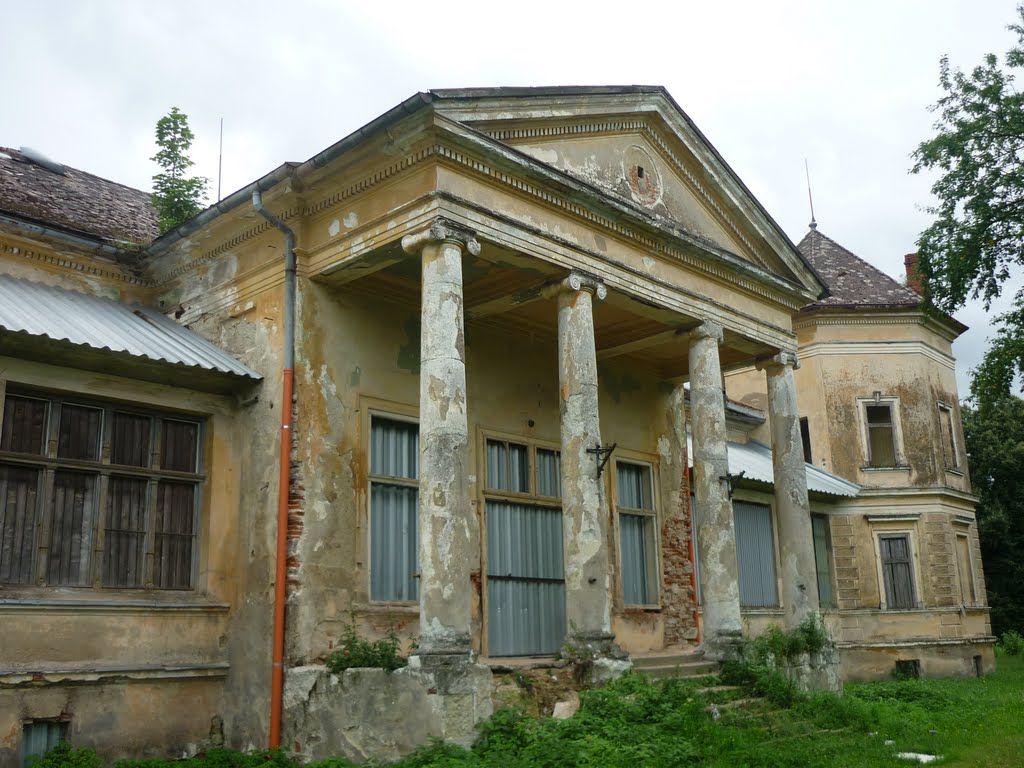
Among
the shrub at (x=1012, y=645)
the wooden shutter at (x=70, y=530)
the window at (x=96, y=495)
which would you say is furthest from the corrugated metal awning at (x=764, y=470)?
the wooden shutter at (x=70, y=530)

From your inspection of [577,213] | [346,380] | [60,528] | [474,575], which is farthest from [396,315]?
[60,528]

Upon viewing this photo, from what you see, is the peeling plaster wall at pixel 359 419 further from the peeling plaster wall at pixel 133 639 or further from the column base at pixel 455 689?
the column base at pixel 455 689

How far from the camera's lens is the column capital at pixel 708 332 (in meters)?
12.6

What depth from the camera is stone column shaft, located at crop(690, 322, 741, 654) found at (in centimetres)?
1177

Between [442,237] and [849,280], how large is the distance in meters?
17.1

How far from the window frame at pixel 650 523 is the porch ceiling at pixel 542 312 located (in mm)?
1472

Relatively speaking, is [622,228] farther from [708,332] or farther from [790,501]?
[790,501]

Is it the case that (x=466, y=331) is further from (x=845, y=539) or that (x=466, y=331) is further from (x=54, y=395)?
(x=845, y=539)

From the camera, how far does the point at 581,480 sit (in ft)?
33.0

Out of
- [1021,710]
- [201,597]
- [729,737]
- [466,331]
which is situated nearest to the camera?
[729,737]

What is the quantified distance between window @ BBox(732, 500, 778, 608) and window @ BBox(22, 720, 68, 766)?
38.6 ft

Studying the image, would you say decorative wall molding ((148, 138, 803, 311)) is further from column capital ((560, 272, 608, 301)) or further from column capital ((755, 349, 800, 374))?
column capital ((755, 349, 800, 374))

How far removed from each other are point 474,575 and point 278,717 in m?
3.19

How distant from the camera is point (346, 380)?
418 inches
